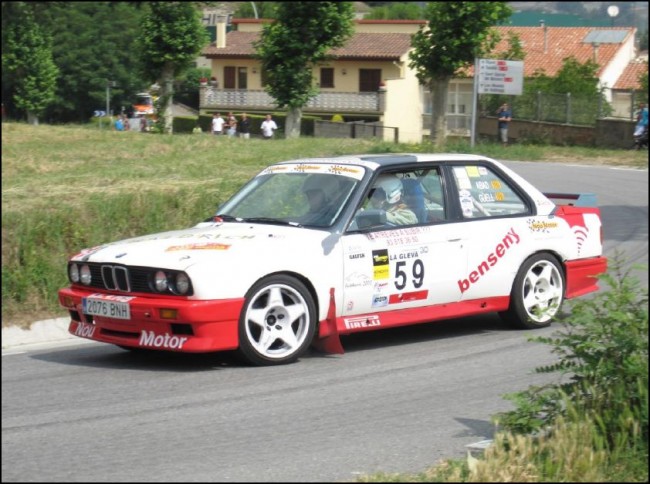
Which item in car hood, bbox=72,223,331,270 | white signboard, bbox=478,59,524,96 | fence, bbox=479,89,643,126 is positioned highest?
white signboard, bbox=478,59,524,96

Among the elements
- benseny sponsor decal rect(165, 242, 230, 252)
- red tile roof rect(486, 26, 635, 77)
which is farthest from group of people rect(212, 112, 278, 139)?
benseny sponsor decal rect(165, 242, 230, 252)

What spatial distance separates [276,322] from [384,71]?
198 feet

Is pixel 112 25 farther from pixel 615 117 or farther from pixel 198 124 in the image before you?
pixel 198 124

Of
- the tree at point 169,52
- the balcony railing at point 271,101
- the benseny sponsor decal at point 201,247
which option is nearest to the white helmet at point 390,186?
the benseny sponsor decal at point 201,247

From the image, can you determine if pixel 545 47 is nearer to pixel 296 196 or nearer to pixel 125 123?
pixel 125 123

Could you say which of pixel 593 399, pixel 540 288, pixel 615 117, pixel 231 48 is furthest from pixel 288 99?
pixel 593 399

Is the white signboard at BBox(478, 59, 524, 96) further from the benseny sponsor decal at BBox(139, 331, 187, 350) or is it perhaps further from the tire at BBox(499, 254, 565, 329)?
the benseny sponsor decal at BBox(139, 331, 187, 350)

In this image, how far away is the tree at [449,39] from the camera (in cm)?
3331

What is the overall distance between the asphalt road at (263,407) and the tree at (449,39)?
24456 millimetres

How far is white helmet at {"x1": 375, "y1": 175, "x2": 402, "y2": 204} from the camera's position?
29.6ft

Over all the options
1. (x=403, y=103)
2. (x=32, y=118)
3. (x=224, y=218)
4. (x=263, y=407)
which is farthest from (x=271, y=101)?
(x=263, y=407)

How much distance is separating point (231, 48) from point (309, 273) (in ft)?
162

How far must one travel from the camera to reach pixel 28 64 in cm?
1520

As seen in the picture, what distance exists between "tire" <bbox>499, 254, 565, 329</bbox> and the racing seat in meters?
1.14
